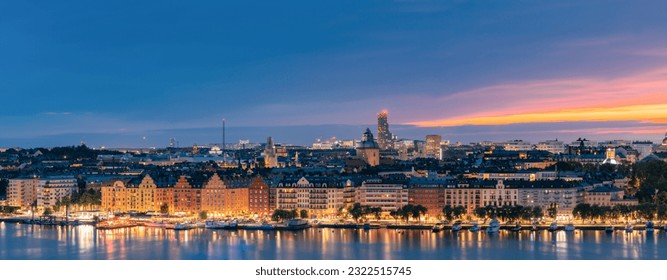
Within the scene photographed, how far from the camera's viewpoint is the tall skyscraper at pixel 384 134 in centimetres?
5492

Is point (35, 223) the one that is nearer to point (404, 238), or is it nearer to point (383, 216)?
point (383, 216)

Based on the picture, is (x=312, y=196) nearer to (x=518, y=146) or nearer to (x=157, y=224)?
(x=157, y=224)

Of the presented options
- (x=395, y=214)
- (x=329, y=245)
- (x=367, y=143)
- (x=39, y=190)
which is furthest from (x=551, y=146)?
(x=329, y=245)

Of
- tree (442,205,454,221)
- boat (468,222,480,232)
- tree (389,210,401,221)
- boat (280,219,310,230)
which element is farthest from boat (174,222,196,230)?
boat (468,222,480,232)

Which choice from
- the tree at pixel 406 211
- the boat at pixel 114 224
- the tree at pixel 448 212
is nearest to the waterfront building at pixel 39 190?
the boat at pixel 114 224

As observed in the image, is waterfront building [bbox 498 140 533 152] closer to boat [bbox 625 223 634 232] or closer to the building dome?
the building dome

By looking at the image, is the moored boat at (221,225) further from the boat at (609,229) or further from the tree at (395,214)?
the boat at (609,229)

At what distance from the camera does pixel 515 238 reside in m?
19.2

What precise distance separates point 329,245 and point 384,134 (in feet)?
124

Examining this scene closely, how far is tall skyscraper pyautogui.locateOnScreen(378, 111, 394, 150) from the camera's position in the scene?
54922mm

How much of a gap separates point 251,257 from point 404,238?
3.76 metres

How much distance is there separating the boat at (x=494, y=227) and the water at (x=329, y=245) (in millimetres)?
313
